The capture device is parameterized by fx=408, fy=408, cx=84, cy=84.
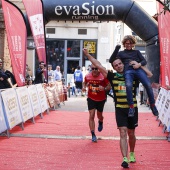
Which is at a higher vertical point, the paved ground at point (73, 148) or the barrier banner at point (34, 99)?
the barrier banner at point (34, 99)

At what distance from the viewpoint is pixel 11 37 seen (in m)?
12.9

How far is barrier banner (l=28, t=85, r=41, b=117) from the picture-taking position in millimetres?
12730

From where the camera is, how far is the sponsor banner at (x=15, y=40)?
12.8 metres

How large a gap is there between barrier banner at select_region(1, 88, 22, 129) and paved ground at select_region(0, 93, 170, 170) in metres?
0.30

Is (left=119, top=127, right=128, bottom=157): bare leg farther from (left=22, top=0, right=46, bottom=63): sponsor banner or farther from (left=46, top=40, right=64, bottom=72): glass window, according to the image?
(left=46, top=40, right=64, bottom=72): glass window

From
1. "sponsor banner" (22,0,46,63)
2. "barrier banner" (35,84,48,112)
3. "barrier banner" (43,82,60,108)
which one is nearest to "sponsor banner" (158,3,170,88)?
"barrier banner" (35,84,48,112)

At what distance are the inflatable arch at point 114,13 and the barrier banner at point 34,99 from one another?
12.9 feet

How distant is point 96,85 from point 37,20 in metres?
6.74

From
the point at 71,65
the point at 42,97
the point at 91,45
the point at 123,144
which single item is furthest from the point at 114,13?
the point at 71,65

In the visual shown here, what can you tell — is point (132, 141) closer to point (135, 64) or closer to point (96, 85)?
point (135, 64)

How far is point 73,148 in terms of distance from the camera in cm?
830

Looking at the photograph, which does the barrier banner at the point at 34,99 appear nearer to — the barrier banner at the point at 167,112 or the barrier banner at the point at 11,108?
the barrier banner at the point at 11,108

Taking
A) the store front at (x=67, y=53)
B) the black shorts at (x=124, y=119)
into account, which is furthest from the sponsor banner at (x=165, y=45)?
the store front at (x=67, y=53)

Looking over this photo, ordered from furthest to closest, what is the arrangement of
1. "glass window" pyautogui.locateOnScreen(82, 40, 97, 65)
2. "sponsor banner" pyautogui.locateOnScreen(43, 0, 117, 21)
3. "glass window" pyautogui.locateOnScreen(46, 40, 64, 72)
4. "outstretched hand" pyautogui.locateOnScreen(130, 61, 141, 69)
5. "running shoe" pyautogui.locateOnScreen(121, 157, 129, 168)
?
1. "glass window" pyautogui.locateOnScreen(46, 40, 64, 72)
2. "glass window" pyautogui.locateOnScreen(82, 40, 97, 65)
3. "sponsor banner" pyautogui.locateOnScreen(43, 0, 117, 21)
4. "outstretched hand" pyautogui.locateOnScreen(130, 61, 141, 69)
5. "running shoe" pyautogui.locateOnScreen(121, 157, 129, 168)
